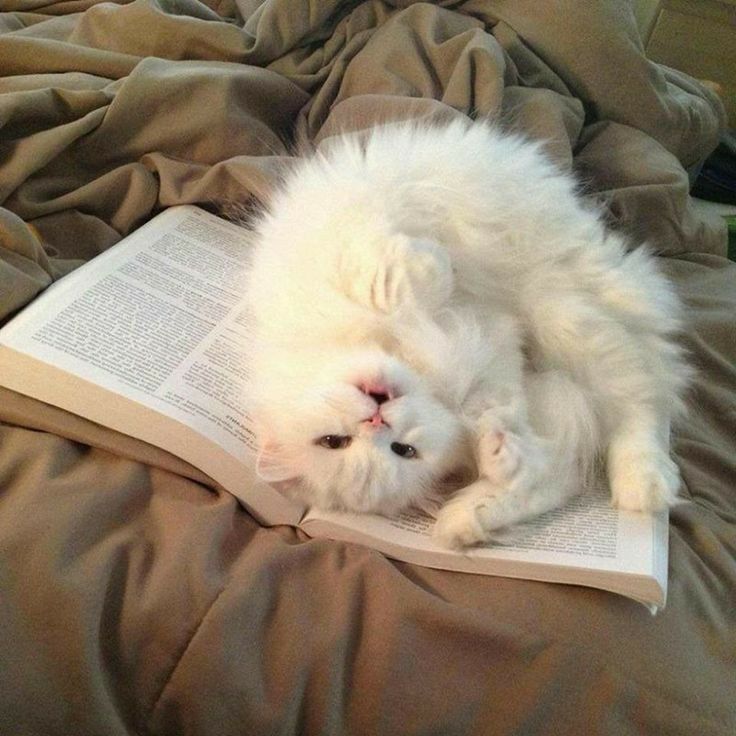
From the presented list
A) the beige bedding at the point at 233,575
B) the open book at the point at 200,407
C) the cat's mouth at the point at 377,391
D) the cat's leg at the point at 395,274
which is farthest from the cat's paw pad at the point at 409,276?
the beige bedding at the point at 233,575

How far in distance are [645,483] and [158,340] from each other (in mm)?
689

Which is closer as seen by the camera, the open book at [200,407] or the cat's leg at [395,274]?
the open book at [200,407]

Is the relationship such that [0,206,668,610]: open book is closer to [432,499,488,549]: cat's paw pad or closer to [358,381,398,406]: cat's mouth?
[432,499,488,549]: cat's paw pad

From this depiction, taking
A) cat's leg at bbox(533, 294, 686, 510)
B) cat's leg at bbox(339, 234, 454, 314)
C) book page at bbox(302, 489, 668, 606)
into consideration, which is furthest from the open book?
cat's leg at bbox(339, 234, 454, 314)

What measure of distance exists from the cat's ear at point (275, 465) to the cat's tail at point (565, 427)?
0.33 meters

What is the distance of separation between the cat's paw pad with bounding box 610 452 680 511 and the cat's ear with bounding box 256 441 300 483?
16.6 inches

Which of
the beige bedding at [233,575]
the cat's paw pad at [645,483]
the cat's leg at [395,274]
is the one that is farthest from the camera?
the cat's leg at [395,274]

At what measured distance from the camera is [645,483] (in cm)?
85

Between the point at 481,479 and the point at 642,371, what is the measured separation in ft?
0.99

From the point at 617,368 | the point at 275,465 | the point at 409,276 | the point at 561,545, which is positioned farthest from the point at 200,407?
the point at 617,368

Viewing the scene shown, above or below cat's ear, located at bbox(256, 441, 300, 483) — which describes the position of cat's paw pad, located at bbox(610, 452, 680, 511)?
above

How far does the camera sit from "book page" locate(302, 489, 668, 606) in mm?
741

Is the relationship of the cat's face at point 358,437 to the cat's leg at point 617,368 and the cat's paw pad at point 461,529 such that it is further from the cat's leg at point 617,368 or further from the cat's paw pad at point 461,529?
the cat's leg at point 617,368

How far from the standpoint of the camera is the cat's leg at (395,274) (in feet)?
3.09
